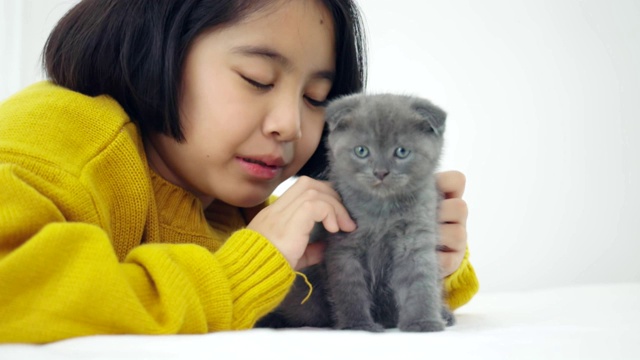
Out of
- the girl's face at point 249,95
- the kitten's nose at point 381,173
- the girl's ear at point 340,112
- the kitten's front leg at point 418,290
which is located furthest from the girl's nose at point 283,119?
the kitten's front leg at point 418,290

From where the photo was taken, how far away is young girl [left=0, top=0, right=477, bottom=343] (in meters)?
1.00

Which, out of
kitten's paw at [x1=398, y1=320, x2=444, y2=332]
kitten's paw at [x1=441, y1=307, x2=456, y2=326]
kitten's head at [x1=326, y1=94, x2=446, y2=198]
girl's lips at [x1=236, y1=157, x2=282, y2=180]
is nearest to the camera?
kitten's paw at [x1=398, y1=320, x2=444, y2=332]

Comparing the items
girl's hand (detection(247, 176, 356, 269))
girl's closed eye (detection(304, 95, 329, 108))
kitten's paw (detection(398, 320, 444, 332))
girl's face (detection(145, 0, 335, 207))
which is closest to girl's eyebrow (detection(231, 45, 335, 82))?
girl's face (detection(145, 0, 335, 207))

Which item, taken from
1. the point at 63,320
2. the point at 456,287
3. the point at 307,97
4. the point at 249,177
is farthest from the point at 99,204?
the point at 456,287

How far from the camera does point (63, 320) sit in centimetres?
97

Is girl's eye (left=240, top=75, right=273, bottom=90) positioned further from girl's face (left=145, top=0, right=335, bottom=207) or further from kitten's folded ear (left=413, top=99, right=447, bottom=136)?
kitten's folded ear (left=413, top=99, right=447, bottom=136)

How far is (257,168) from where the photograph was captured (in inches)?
59.8

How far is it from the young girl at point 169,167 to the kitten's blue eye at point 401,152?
0.16 meters

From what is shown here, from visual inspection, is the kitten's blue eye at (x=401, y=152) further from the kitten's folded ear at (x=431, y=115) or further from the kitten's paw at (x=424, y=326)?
the kitten's paw at (x=424, y=326)

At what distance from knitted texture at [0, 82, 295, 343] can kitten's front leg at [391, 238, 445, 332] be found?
22 centimetres

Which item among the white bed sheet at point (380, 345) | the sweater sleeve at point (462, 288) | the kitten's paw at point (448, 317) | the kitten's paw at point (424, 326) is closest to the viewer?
the white bed sheet at point (380, 345)

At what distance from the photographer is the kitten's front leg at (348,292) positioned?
4.04 feet

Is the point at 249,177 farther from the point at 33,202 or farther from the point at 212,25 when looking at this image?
the point at 33,202

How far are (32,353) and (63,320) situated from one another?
10cm
